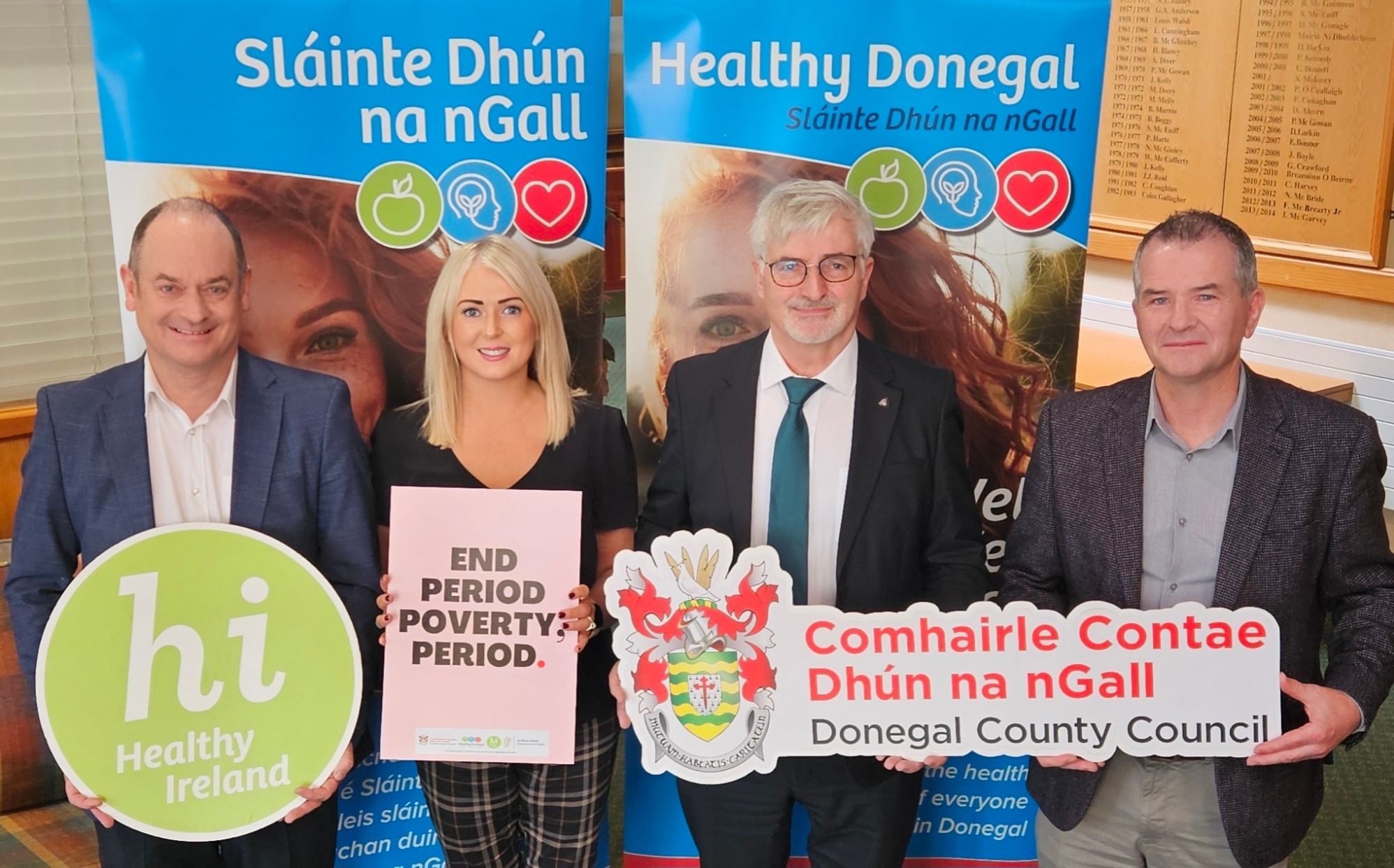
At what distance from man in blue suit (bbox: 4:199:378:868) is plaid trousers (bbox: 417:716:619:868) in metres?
0.22

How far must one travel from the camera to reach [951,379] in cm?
233

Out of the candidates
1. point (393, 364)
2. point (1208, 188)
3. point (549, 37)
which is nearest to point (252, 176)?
point (393, 364)

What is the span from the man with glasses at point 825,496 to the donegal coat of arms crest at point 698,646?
0.58 ft

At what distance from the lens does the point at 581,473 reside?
232 centimetres

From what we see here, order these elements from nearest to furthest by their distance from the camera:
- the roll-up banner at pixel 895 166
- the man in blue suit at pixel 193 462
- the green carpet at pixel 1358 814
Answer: the man in blue suit at pixel 193 462 < the roll-up banner at pixel 895 166 < the green carpet at pixel 1358 814

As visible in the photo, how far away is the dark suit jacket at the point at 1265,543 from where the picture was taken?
1.99 metres

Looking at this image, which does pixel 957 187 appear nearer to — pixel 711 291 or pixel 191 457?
pixel 711 291

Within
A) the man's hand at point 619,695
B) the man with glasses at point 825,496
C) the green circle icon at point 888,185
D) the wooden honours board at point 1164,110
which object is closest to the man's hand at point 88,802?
the man's hand at point 619,695

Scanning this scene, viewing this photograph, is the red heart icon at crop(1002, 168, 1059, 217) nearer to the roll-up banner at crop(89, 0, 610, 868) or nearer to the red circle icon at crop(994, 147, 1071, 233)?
the red circle icon at crop(994, 147, 1071, 233)

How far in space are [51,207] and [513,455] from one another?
6.33 ft

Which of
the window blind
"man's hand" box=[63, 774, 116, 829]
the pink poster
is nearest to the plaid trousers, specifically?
the pink poster

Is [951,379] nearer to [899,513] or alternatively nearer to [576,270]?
[899,513]

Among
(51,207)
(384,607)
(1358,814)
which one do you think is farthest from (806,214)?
Result: (1358,814)

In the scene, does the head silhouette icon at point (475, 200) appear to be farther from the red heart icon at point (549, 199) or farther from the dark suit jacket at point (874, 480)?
the dark suit jacket at point (874, 480)
